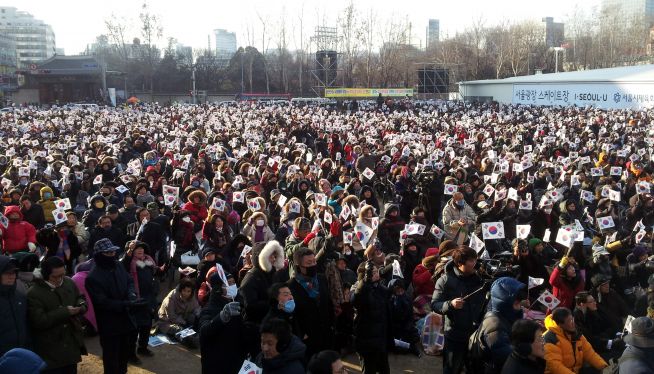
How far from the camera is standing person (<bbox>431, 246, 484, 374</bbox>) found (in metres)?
5.11

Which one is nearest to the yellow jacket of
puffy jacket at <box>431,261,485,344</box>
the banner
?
puffy jacket at <box>431,261,485,344</box>

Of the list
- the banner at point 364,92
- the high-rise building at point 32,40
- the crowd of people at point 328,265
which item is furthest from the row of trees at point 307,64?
the high-rise building at point 32,40

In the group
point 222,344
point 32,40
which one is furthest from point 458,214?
point 32,40

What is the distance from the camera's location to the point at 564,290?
22.0 ft

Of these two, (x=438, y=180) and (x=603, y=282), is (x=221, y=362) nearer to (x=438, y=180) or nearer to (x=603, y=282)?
(x=603, y=282)

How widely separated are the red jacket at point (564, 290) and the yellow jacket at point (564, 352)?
79.9 inches

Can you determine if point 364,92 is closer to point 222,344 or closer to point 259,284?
point 259,284

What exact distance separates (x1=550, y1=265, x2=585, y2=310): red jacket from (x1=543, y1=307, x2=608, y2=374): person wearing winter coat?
2018mm

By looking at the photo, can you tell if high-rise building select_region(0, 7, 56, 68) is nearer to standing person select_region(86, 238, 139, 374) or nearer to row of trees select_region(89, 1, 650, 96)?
row of trees select_region(89, 1, 650, 96)

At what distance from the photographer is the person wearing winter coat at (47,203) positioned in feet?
33.3

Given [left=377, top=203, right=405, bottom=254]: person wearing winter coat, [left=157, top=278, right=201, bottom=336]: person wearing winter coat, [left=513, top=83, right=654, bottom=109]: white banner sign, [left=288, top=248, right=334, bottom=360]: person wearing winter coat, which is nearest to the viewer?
[left=288, top=248, right=334, bottom=360]: person wearing winter coat

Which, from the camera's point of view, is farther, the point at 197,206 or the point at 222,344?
the point at 197,206

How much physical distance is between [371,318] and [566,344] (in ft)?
5.12

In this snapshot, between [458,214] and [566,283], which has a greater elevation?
[458,214]
